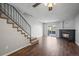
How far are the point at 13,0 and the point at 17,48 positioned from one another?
335 centimetres

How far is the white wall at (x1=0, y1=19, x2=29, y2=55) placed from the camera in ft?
10.5

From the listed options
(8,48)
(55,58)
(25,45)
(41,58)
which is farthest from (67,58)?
(25,45)

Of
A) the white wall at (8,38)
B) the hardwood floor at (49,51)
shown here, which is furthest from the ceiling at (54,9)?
the hardwood floor at (49,51)

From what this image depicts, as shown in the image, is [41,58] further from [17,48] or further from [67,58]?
[17,48]

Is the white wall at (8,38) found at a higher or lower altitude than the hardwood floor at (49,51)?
higher

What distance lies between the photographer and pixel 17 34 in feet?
13.6

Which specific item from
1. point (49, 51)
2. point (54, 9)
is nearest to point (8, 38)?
point (49, 51)

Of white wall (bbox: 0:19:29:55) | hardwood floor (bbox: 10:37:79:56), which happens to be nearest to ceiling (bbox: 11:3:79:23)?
white wall (bbox: 0:19:29:55)

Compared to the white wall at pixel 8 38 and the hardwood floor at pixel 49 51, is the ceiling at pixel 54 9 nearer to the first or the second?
the white wall at pixel 8 38

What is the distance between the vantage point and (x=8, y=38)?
11.5ft

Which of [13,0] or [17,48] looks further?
[17,48]

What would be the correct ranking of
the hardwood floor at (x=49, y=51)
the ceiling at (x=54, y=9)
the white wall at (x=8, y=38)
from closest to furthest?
the white wall at (x=8, y=38)
the hardwood floor at (x=49, y=51)
the ceiling at (x=54, y=9)

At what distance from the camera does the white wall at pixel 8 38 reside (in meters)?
3.19

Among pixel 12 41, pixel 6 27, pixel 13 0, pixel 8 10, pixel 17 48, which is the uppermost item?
pixel 8 10
